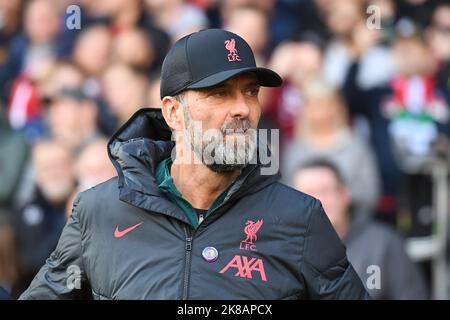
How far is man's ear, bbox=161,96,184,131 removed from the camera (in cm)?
360

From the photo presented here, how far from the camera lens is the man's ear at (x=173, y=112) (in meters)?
3.60

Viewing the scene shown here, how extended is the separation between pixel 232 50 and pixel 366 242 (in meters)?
3.31

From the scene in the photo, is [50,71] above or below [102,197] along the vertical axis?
above

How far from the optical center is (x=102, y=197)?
11.6 feet

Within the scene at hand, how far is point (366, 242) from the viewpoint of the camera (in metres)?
6.47

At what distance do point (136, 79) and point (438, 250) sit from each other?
8.58 feet

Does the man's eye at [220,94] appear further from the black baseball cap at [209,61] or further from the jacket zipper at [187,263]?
the jacket zipper at [187,263]

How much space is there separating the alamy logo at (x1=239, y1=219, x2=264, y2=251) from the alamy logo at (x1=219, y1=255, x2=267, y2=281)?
4 cm

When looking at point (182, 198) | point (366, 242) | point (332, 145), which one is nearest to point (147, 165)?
point (182, 198)

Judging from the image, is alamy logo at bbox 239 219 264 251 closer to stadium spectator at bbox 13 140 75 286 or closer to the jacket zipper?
the jacket zipper

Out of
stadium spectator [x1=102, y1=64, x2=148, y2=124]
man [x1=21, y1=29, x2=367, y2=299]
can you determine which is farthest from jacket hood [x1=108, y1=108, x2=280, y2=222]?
stadium spectator [x1=102, y1=64, x2=148, y2=124]

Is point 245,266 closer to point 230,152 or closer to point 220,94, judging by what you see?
point 230,152
